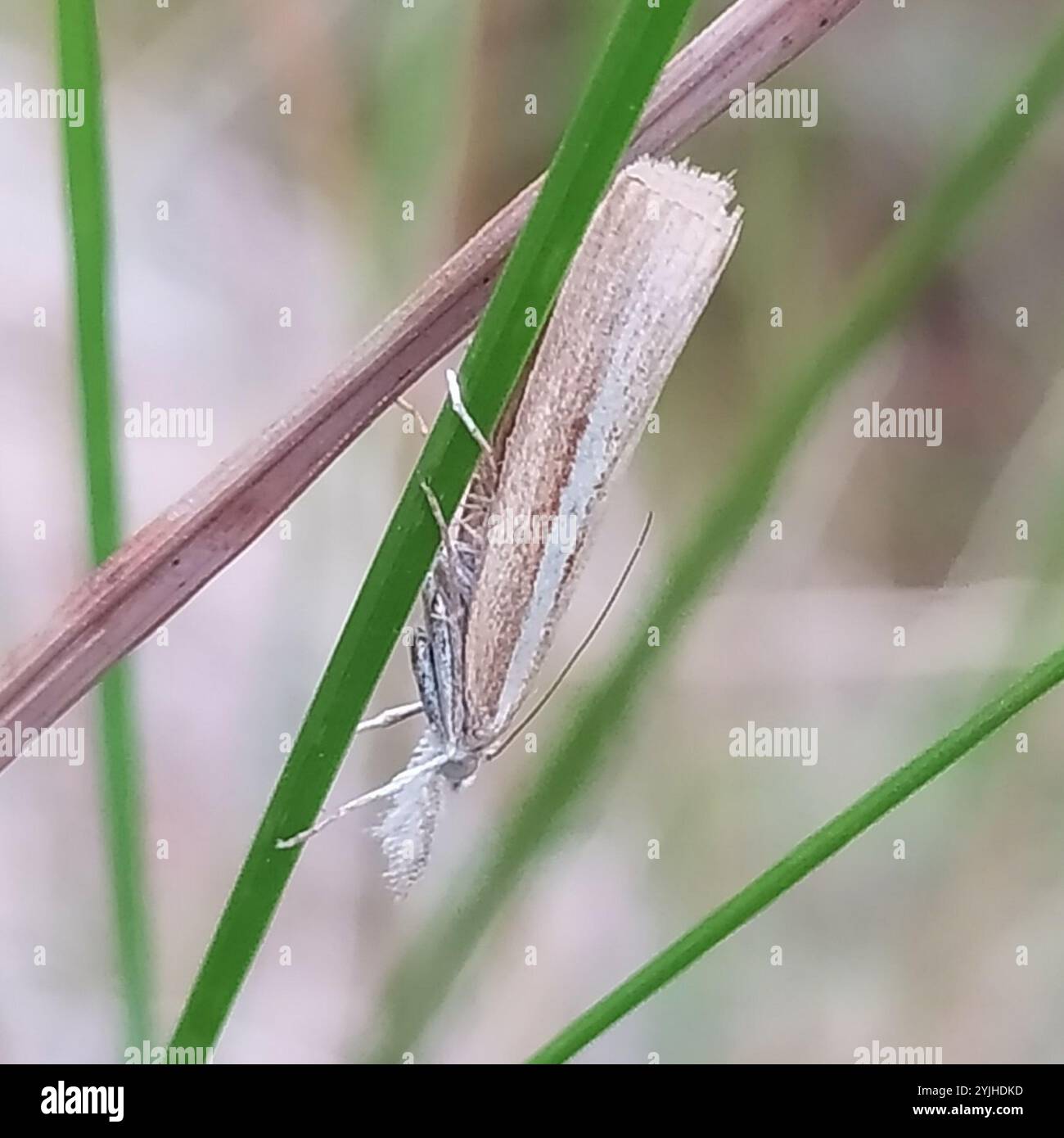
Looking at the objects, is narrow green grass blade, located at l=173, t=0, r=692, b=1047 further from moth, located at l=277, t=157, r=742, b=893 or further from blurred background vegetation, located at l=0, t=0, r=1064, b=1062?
blurred background vegetation, located at l=0, t=0, r=1064, b=1062

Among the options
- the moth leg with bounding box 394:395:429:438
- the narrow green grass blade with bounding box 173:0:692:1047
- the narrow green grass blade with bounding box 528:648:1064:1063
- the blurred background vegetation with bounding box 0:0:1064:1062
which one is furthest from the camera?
the blurred background vegetation with bounding box 0:0:1064:1062

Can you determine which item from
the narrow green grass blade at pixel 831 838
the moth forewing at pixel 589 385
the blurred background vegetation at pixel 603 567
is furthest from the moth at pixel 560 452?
the blurred background vegetation at pixel 603 567

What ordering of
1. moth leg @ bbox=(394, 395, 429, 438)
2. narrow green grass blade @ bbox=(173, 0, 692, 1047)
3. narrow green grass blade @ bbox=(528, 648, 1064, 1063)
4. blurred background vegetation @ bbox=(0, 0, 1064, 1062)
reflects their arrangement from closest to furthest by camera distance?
narrow green grass blade @ bbox=(173, 0, 692, 1047) < narrow green grass blade @ bbox=(528, 648, 1064, 1063) < moth leg @ bbox=(394, 395, 429, 438) < blurred background vegetation @ bbox=(0, 0, 1064, 1062)

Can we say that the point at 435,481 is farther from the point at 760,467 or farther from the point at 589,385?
the point at 760,467

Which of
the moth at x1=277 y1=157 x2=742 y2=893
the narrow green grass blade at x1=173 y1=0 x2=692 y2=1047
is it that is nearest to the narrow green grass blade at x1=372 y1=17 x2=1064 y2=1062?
the moth at x1=277 y1=157 x2=742 y2=893

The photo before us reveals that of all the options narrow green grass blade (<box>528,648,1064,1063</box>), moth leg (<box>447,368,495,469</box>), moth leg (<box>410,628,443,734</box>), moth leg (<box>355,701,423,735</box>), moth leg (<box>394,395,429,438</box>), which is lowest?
narrow green grass blade (<box>528,648,1064,1063</box>)

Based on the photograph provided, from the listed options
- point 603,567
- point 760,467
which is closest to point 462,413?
point 760,467

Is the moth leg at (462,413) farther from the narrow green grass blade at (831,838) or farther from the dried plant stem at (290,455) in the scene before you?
the narrow green grass blade at (831,838)
